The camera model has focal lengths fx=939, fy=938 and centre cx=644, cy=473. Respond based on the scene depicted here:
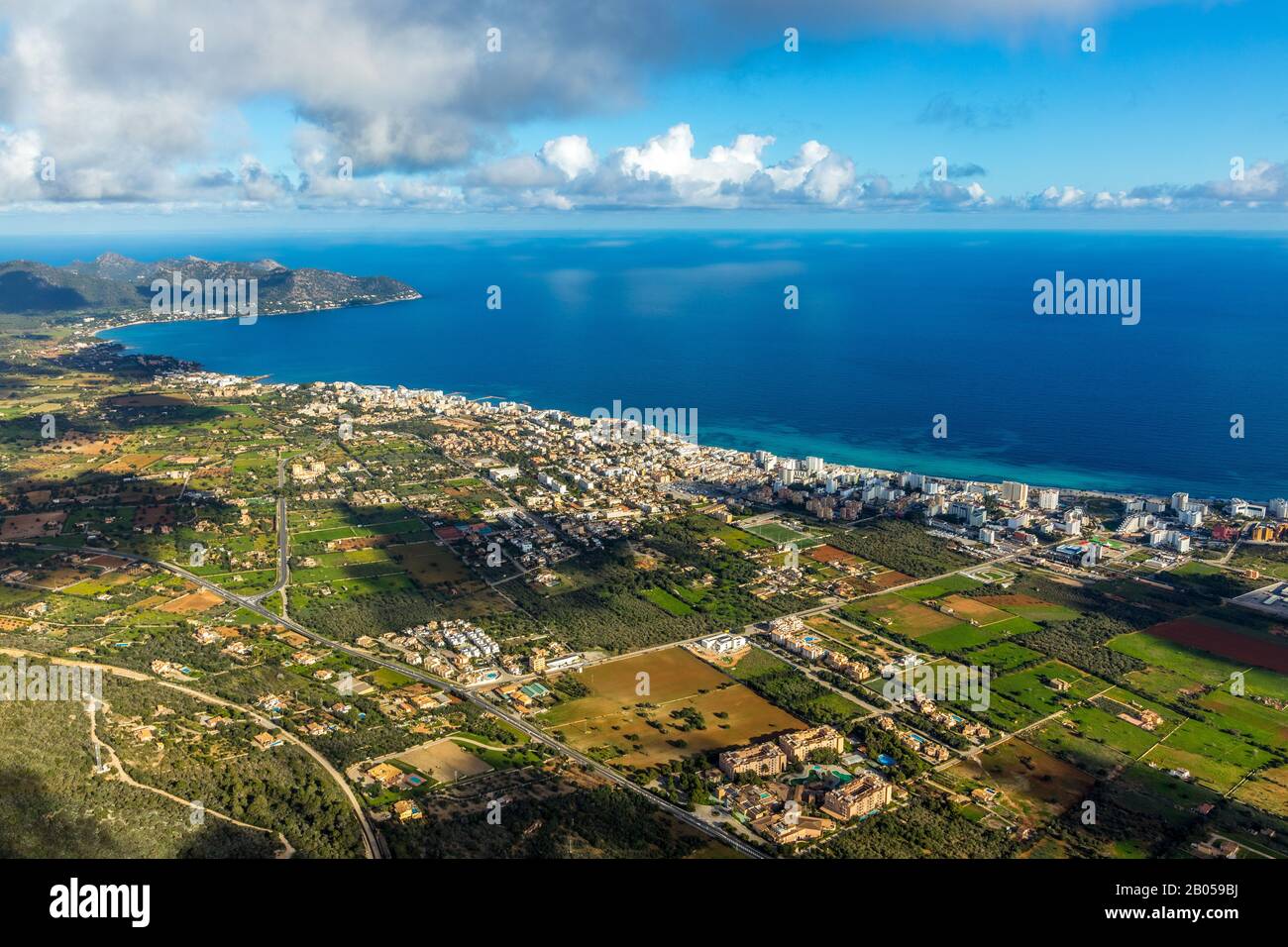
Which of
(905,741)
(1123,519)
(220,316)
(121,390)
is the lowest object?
(905,741)

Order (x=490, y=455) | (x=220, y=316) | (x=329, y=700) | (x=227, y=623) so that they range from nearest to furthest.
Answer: (x=329, y=700)
(x=227, y=623)
(x=490, y=455)
(x=220, y=316)

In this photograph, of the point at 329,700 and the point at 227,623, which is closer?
the point at 329,700

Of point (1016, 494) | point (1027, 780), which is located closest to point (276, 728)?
point (1027, 780)

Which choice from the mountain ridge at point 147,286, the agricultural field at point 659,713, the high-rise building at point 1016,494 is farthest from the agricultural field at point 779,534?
the mountain ridge at point 147,286

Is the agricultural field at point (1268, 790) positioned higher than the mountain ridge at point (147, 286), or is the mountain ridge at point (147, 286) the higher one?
the mountain ridge at point (147, 286)

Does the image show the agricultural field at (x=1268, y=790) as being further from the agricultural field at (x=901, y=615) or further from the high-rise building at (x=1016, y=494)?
the high-rise building at (x=1016, y=494)
